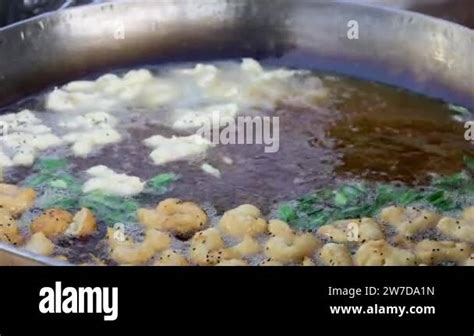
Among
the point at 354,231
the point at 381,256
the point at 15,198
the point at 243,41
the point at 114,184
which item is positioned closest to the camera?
the point at 381,256

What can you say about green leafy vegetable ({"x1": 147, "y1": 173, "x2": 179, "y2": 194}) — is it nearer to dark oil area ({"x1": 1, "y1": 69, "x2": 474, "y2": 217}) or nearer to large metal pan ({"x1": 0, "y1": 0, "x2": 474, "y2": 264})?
dark oil area ({"x1": 1, "y1": 69, "x2": 474, "y2": 217})

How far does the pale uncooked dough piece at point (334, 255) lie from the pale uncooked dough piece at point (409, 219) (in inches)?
8.5

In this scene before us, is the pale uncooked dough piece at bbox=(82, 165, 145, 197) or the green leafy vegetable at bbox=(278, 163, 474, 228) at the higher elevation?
the pale uncooked dough piece at bbox=(82, 165, 145, 197)

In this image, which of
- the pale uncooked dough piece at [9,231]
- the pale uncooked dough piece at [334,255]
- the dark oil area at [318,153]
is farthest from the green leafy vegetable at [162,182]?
the pale uncooked dough piece at [334,255]

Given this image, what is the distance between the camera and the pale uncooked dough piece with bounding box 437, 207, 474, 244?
2.26 metres

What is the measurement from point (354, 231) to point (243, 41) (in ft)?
4.93

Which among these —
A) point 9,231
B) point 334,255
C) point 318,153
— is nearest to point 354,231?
point 334,255

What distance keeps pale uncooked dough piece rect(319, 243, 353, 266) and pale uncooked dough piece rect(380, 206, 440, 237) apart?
0.21 meters

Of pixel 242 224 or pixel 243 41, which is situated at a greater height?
pixel 243 41

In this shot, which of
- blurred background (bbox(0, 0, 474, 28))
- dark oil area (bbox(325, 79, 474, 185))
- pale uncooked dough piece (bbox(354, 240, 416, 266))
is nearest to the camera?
pale uncooked dough piece (bbox(354, 240, 416, 266))

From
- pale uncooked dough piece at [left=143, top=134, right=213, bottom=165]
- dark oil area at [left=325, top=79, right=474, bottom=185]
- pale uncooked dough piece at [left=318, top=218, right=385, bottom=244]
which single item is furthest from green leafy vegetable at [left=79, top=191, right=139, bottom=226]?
dark oil area at [left=325, top=79, right=474, bottom=185]

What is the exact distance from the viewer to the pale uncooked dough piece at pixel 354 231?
2.23 metres

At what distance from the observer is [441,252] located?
2.14m

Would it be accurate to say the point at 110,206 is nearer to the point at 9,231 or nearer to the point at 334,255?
the point at 9,231
